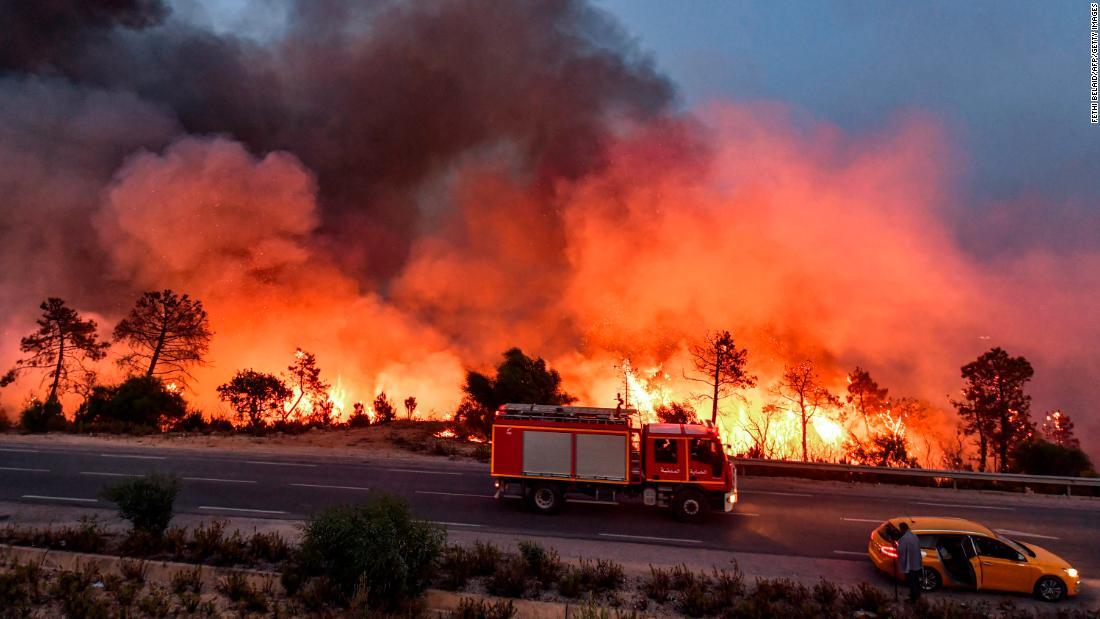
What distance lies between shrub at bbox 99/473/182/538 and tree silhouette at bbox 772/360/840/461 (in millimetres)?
31926

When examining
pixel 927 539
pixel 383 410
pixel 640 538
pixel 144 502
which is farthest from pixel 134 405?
pixel 927 539

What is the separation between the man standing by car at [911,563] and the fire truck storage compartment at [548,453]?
772 centimetres

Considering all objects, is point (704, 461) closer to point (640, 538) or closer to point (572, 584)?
point (640, 538)

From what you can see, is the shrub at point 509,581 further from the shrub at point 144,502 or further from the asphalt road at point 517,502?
the shrub at point 144,502

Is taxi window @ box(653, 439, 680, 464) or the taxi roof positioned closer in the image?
the taxi roof

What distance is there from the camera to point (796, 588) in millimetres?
10742

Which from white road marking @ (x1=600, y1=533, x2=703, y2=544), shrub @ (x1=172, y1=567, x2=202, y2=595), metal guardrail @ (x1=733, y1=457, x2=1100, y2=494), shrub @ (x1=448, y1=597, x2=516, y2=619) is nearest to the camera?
shrub @ (x1=448, y1=597, x2=516, y2=619)

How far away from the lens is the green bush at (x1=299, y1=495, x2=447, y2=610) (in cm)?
927

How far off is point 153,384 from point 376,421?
12265mm

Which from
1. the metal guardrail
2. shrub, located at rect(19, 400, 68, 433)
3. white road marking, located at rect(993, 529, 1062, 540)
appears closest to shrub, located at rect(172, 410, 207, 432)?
shrub, located at rect(19, 400, 68, 433)

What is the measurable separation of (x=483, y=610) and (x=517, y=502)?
8.53 m

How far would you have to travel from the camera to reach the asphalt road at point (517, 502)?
14.8 m

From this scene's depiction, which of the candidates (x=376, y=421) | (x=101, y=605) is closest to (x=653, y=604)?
(x=101, y=605)

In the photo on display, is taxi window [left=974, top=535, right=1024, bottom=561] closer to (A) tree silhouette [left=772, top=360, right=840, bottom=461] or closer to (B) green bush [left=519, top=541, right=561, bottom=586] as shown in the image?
(B) green bush [left=519, top=541, right=561, bottom=586]
